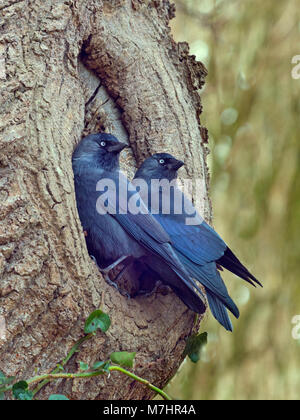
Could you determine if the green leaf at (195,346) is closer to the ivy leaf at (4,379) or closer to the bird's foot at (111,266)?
the bird's foot at (111,266)

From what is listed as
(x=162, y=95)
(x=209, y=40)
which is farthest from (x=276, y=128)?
(x=162, y=95)

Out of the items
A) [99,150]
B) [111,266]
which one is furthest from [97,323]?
[99,150]

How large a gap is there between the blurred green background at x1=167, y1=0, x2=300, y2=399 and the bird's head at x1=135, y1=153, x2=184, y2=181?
55.1 inches

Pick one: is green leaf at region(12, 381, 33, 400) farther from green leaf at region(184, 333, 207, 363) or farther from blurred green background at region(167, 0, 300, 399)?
blurred green background at region(167, 0, 300, 399)

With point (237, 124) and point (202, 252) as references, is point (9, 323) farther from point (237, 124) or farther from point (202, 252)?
point (237, 124)

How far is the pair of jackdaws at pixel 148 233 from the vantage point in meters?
3.44

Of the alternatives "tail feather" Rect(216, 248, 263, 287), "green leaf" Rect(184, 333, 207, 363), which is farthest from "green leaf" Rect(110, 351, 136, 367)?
"tail feather" Rect(216, 248, 263, 287)

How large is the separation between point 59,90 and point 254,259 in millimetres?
2396

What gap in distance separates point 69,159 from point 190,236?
849 mm

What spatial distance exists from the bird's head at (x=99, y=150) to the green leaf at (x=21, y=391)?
1352mm

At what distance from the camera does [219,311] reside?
3.44 meters

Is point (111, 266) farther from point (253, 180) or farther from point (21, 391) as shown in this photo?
point (253, 180)

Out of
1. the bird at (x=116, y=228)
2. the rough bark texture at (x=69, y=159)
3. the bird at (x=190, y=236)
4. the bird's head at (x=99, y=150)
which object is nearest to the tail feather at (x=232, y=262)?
the bird at (x=190, y=236)

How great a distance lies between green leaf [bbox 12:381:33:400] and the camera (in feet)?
8.34
